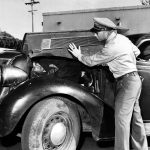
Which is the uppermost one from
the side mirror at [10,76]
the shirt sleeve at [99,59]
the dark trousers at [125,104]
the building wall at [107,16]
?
the building wall at [107,16]

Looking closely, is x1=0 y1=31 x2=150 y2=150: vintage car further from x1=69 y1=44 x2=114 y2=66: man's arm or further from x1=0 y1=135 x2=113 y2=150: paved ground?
x1=0 y1=135 x2=113 y2=150: paved ground

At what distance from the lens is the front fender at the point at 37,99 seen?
426cm

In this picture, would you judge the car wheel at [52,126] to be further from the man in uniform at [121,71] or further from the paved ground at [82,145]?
the paved ground at [82,145]

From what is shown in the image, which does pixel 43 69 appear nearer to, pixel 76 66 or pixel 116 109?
pixel 76 66

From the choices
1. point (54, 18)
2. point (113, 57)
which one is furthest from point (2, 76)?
point (54, 18)

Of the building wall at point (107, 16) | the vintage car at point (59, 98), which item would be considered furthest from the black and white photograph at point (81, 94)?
the building wall at point (107, 16)

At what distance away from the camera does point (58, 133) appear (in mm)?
4445

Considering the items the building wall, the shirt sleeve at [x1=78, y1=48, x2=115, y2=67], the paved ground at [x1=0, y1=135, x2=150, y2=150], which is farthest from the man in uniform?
the building wall

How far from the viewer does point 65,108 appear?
4473 millimetres

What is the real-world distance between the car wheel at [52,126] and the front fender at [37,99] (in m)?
0.10

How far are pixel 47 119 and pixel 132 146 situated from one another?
3.73ft

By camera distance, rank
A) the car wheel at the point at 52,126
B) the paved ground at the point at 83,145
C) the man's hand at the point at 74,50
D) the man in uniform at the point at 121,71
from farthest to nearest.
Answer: the paved ground at the point at 83,145 < the man's hand at the point at 74,50 < the man in uniform at the point at 121,71 < the car wheel at the point at 52,126

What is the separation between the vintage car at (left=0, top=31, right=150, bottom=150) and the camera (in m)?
4.29

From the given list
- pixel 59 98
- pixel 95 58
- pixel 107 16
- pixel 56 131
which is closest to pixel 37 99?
pixel 59 98
